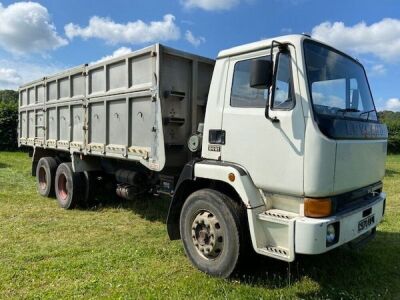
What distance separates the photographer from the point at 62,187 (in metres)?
8.11

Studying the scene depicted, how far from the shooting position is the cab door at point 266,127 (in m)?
3.66

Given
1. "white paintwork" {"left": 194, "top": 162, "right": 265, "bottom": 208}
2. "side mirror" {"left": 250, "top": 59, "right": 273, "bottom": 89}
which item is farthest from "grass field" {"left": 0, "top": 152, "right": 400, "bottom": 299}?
"side mirror" {"left": 250, "top": 59, "right": 273, "bottom": 89}

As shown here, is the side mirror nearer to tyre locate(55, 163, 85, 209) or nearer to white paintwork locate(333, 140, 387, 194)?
white paintwork locate(333, 140, 387, 194)

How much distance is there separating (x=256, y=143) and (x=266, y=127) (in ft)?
0.68

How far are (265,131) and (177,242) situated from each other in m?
2.46

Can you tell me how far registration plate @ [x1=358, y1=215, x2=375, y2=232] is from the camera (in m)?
4.06

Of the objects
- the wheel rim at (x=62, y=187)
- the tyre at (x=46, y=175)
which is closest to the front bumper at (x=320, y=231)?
the wheel rim at (x=62, y=187)

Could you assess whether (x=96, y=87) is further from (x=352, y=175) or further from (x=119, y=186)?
(x=352, y=175)

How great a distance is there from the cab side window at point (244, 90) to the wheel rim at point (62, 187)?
4.96m

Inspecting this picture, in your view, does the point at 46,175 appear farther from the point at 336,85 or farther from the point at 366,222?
the point at 366,222

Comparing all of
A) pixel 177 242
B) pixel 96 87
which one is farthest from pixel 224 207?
pixel 96 87

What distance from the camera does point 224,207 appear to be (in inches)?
163

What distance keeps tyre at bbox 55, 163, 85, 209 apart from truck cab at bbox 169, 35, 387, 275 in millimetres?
3582

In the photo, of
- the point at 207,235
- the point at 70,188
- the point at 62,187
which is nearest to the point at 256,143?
the point at 207,235
